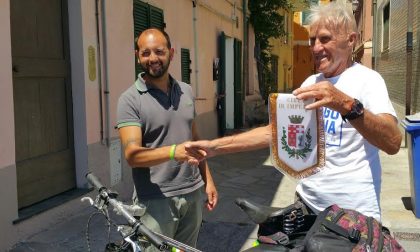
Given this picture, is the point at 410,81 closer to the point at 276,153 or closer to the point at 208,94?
the point at 208,94

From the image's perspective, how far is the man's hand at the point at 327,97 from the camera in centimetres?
169

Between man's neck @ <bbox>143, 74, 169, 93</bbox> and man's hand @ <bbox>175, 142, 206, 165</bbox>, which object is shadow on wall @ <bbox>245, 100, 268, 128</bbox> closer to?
man's neck @ <bbox>143, 74, 169, 93</bbox>

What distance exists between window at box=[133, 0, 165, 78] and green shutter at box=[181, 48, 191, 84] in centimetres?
133

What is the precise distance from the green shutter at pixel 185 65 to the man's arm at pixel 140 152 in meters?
6.35

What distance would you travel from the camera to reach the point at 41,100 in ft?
15.6

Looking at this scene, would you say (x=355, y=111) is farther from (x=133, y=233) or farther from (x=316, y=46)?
(x=133, y=233)

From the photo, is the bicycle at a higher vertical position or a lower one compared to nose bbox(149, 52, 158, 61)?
lower

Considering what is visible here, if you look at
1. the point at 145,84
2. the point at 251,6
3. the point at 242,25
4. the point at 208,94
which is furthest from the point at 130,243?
the point at 251,6

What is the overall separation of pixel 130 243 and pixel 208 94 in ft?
29.8

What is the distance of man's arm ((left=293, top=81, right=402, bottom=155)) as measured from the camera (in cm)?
170

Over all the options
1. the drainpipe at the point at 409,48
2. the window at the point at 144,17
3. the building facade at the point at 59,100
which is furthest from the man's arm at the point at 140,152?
the drainpipe at the point at 409,48

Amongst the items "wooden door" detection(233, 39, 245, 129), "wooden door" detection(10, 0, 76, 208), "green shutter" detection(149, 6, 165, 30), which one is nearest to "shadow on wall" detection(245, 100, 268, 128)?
"wooden door" detection(233, 39, 245, 129)

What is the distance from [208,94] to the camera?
1077cm

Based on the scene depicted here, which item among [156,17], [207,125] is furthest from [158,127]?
[207,125]
